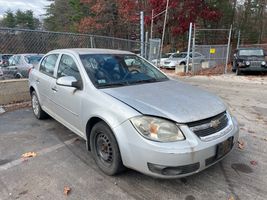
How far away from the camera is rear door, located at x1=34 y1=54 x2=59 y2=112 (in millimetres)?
4351

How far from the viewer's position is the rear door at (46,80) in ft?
14.3

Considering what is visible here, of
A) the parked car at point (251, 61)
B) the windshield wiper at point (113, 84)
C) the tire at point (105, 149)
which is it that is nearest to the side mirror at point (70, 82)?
the windshield wiper at point (113, 84)

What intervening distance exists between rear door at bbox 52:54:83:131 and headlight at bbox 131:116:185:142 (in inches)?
46.1

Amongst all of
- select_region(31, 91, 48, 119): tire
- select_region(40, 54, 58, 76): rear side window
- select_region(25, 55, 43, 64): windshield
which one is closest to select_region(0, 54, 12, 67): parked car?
select_region(25, 55, 43, 64): windshield

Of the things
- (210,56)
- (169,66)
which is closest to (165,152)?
(210,56)

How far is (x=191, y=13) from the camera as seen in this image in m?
22.1

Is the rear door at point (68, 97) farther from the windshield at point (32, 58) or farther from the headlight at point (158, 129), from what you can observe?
the windshield at point (32, 58)

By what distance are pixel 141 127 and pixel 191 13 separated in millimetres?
21755

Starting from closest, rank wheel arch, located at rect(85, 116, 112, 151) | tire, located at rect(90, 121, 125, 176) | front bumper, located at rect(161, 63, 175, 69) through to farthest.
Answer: tire, located at rect(90, 121, 125, 176) < wheel arch, located at rect(85, 116, 112, 151) < front bumper, located at rect(161, 63, 175, 69)

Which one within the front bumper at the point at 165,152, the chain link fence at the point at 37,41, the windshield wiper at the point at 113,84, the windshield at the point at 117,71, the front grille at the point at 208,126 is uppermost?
the chain link fence at the point at 37,41

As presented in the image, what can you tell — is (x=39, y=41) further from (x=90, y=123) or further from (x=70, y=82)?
(x=90, y=123)

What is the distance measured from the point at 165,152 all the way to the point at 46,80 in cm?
294

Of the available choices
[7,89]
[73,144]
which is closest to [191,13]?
[7,89]

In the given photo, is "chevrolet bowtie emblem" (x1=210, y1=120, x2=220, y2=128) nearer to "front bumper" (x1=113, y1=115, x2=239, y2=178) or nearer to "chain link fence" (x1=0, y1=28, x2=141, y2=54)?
"front bumper" (x1=113, y1=115, x2=239, y2=178)
